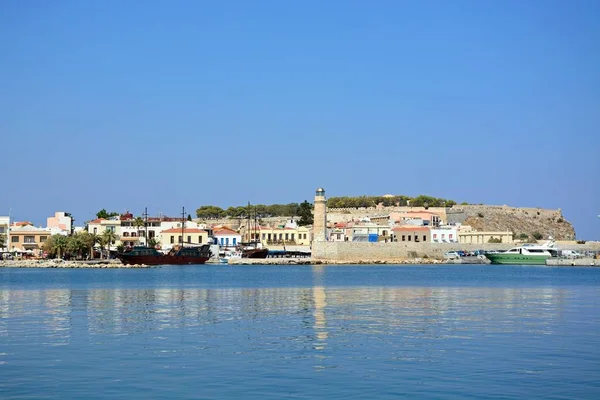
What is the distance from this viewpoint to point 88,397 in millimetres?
12000

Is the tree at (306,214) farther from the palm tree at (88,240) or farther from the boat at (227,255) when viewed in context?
the palm tree at (88,240)

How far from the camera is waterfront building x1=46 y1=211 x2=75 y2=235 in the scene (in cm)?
9225

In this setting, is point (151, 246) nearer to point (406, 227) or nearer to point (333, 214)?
point (406, 227)

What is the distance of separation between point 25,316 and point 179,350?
851 cm

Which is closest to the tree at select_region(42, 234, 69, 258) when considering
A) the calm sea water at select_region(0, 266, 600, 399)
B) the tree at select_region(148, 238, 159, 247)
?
the tree at select_region(148, 238, 159, 247)

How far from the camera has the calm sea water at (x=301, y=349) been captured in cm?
1255

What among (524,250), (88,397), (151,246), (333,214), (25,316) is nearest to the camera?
(88,397)

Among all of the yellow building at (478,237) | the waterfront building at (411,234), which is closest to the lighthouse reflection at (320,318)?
the waterfront building at (411,234)

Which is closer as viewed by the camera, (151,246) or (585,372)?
(585,372)

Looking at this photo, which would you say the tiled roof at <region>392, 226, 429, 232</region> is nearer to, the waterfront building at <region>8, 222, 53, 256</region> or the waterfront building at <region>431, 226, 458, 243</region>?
the waterfront building at <region>431, 226, 458, 243</region>

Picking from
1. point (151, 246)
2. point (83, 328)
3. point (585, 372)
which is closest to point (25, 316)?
point (83, 328)

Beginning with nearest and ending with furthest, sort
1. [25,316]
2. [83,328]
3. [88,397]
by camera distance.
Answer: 1. [88,397]
2. [83,328]
3. [25,316]

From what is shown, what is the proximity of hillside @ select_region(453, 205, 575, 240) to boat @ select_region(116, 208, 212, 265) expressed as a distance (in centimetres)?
3747

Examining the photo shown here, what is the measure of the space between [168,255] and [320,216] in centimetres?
1437
